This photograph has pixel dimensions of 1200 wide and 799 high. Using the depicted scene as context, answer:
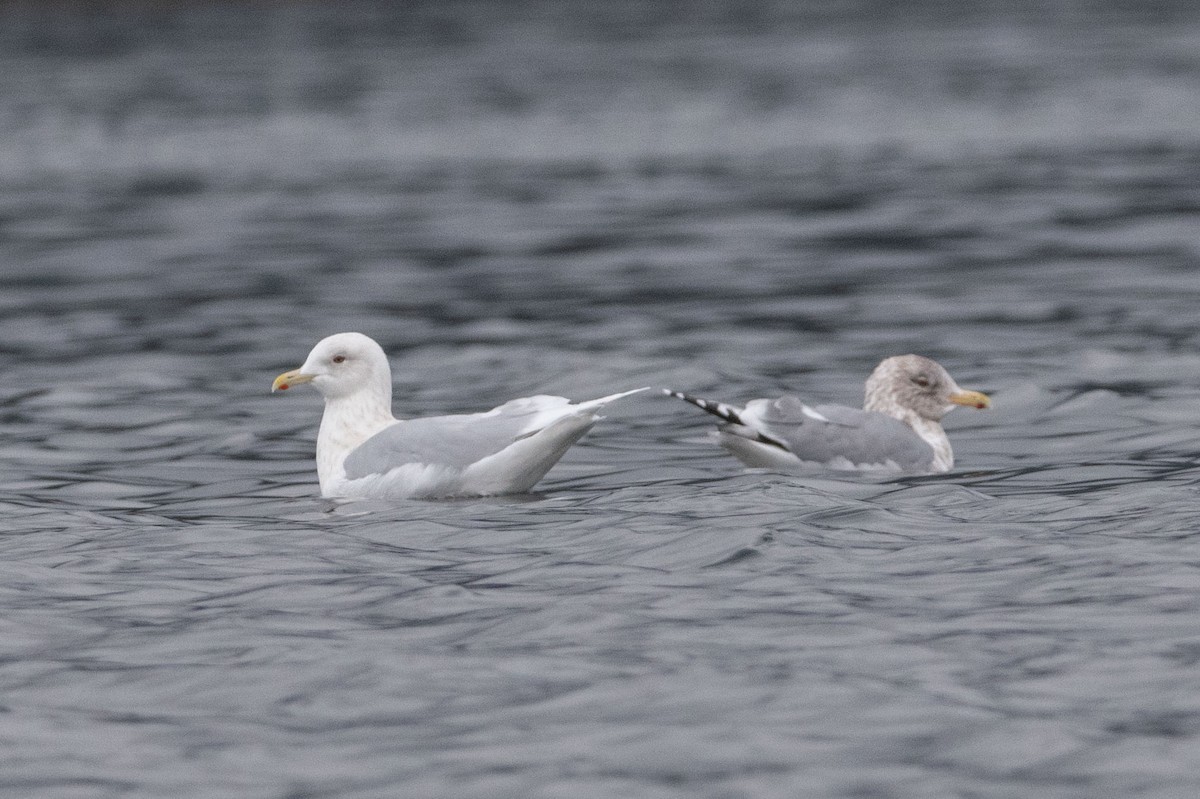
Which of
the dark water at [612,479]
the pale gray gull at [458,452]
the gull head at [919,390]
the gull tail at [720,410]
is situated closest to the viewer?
the dark water at [612,479]

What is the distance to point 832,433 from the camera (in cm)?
1285

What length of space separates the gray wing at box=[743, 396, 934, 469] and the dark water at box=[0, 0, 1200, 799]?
0.27 metres

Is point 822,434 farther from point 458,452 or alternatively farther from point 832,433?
point 458,452

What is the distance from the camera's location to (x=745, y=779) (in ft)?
25.0

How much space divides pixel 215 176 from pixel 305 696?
2930 centimetres

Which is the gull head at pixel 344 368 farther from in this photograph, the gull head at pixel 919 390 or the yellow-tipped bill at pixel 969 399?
the yellow-tipped bill at pixel 969 399

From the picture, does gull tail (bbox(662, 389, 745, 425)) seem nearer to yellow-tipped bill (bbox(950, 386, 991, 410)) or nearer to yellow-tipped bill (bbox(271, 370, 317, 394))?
yellow-tipped bill (bbox(950, 386, 991, 410))

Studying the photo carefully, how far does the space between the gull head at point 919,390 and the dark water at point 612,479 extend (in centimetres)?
48

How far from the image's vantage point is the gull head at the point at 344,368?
1323 centimetres

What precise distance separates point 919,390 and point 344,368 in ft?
12.2

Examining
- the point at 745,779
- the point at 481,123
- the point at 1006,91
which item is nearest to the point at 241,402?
the point at 745,779

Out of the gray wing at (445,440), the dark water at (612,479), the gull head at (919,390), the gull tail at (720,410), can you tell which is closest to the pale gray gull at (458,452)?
the gray wing at (445,440)

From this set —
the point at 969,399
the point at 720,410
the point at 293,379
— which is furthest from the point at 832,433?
the point at 293,379

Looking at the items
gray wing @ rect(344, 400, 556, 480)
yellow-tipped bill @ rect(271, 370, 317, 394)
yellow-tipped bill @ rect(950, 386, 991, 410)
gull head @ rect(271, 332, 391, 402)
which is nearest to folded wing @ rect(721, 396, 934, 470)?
yellow-tipped bill @ rect(950, 386, 991, 410)
